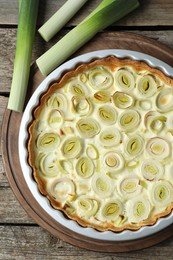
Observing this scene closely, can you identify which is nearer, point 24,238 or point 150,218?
point 150,218

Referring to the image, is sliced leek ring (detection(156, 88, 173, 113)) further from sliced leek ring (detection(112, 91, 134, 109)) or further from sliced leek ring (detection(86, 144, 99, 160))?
sliced leek ring (detection(86, 144, 99, 160))

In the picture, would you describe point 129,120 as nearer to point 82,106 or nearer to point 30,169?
point 82,106

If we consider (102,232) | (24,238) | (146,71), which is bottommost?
(24,238)

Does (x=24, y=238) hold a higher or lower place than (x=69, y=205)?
lower

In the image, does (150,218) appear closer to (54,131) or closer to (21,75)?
(54,131)

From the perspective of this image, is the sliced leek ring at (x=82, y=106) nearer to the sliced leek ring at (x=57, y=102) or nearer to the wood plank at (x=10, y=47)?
the sliced leek ring at (x=57, y=102)

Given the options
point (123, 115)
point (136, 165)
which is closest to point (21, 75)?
point (123, 115)

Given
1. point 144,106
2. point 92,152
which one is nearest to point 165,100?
point 144,106
